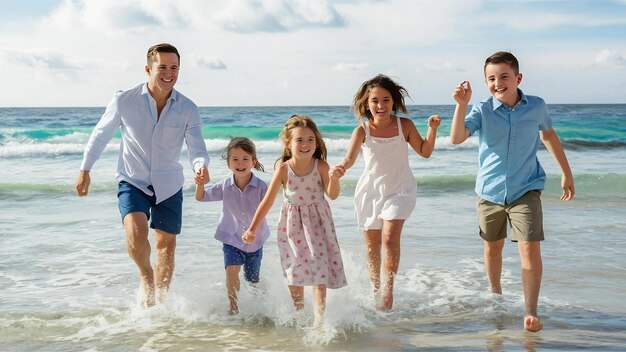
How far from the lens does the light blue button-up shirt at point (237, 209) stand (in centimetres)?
529

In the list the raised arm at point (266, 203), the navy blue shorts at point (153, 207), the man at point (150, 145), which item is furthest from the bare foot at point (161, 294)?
the raised arm at point (266, 203)

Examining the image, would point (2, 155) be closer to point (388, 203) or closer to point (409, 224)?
point (409, 224)

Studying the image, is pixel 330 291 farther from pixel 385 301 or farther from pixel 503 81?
pixel 503 81

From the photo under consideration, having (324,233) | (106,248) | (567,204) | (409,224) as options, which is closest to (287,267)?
(324,233)

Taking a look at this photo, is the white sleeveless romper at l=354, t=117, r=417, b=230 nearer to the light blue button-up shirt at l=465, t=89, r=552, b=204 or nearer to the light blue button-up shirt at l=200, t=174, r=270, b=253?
the light blue button-up shirt at l=465, t=89, r=552, b=204

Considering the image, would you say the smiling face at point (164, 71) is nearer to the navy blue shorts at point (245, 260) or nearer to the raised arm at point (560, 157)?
the navy blue shorts at point (245, 260)

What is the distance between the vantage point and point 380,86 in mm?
5379

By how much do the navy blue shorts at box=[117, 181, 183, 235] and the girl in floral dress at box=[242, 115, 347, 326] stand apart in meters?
0.73

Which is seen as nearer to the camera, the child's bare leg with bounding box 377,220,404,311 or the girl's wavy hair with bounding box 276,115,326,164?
the girl's wavy hair with bounding box 276,115,326,164

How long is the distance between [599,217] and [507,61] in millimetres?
5380

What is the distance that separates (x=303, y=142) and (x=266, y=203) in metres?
0.46

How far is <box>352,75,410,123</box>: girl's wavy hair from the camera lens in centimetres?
540

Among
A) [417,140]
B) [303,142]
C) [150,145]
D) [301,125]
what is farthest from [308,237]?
[150,145]

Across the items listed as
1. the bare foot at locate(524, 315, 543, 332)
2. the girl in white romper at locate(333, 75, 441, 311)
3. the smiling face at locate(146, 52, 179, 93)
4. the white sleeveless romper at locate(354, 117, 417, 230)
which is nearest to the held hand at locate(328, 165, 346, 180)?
the girl in white romper at locate(333, 75, 441, 311)
